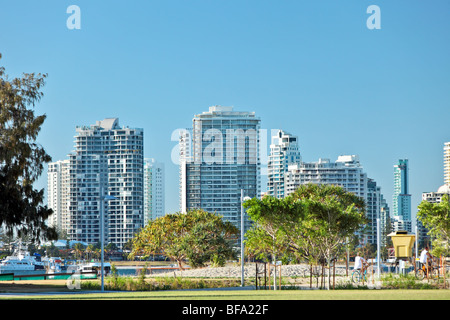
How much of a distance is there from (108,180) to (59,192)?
2185cm

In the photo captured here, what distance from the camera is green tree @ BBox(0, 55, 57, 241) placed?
32156 millimetres

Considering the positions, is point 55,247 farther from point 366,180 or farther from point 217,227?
point 217,227

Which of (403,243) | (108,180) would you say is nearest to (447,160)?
(403,243)

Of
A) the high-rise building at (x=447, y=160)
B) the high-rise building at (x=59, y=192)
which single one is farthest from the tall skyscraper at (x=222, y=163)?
the high-rise building at (x=447, y=160)

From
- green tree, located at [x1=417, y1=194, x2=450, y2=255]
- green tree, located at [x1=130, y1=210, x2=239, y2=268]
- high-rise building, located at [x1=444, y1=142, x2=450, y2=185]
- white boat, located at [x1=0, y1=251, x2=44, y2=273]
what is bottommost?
white boat, located at [x1=0, y1=251, x2=44, y2=273]

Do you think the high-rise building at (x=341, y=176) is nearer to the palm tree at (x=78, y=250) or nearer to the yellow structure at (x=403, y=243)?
the palm tree at (x=78, y=250)

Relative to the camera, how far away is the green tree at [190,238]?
5466 centimetres

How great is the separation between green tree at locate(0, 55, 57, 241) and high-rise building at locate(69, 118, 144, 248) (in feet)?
442

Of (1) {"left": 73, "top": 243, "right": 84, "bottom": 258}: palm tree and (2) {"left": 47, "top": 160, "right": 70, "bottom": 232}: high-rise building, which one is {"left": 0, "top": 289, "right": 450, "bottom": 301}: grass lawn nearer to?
(1) {"left": 73, "top": 243, "right": 84, "bottom": 258}: palm tree

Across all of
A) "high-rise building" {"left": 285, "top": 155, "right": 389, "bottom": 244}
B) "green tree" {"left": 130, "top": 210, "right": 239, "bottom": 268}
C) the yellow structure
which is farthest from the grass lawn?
"high-rise building" {"left": 285, "top": 155, "right": 389, "bottom": 244}

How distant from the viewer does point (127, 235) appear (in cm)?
16975
